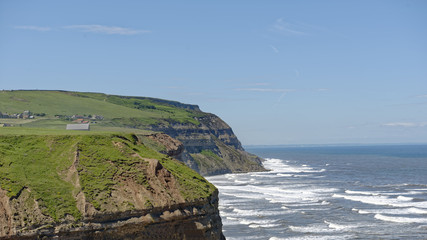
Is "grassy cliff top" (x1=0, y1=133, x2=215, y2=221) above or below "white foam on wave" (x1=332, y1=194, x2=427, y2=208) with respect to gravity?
above

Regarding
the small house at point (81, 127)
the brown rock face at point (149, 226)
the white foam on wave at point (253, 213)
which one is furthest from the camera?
the white foam on wave at point (253, 213)

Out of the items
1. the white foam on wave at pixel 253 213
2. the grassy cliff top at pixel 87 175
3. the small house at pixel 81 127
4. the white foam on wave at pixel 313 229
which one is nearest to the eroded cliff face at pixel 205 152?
the white foam on wave at pixel 253 213

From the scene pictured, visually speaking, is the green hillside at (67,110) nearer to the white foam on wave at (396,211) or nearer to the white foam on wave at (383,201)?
the white foam on wave at (383,201)

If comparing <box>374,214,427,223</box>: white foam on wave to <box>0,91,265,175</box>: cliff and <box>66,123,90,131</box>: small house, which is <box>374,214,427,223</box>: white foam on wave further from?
<box>0,91,265,175</box>: cliff

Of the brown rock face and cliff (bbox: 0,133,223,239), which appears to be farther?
cliff (bbox: 0,133,223,239)

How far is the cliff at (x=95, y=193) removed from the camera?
1185 inches

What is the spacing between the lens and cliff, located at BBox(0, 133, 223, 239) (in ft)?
98.8

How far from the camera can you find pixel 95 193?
107ft

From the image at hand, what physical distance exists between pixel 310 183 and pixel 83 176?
3168 inches

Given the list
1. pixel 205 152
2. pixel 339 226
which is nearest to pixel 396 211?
pixel 339 226

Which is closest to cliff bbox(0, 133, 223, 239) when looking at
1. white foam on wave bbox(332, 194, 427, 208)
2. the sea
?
the sea

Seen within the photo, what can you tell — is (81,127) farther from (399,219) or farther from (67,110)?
(67,110)

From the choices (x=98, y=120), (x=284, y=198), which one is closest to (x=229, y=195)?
(x=284, y=198)

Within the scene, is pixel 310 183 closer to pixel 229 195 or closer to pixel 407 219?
pixel 229 195
